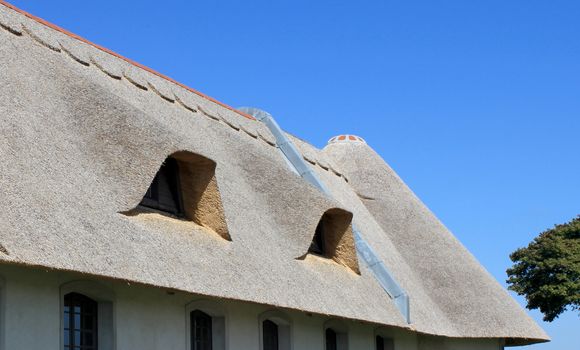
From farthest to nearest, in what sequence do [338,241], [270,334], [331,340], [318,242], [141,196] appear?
[331,340]
[318,242]
[338,241]
[270,334]
[141,196]

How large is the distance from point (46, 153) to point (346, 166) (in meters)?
15.9

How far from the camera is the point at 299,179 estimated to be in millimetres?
19766

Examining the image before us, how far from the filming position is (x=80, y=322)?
542 inches

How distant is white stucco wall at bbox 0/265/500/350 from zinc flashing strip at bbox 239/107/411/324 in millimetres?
1508

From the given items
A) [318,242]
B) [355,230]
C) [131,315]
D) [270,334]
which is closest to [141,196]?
[131,315]

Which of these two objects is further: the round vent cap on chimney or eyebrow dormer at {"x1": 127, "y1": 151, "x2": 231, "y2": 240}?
the round vent cap on chimney

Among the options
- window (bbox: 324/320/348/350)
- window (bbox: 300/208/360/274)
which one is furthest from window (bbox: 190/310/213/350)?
window (bbox: 324/320/348/350)

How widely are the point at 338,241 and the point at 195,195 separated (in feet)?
16.1

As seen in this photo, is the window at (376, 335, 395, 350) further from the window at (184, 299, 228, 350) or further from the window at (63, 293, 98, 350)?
the window at (63, 293, 98, 350)

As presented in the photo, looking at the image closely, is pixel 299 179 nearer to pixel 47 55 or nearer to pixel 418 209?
pixel 47 55

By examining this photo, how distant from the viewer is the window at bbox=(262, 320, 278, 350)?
60.2 ft

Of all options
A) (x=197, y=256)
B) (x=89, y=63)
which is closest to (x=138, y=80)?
(x=89, y=63)

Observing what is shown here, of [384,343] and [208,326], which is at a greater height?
[384,343]

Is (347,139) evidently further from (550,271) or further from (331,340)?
(550,271)
